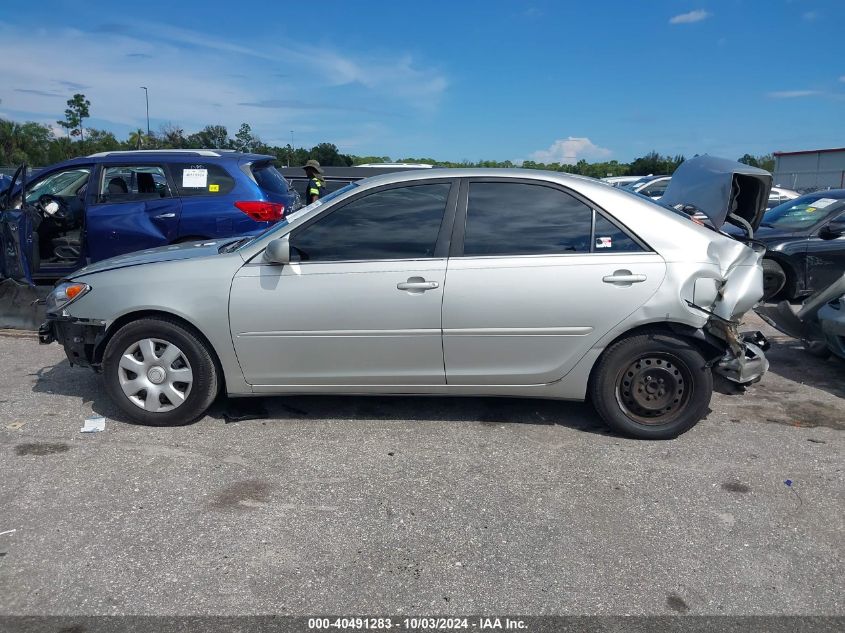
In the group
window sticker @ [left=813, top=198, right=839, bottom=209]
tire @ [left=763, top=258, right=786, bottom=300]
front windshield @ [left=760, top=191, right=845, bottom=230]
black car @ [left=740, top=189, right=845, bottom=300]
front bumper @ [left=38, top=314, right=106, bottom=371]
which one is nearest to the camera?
front bumper @ [left=38, top=314, right=106, bottom=371]

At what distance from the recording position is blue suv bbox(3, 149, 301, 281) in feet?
23.9

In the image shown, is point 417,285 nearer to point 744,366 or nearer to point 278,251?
point 278,251

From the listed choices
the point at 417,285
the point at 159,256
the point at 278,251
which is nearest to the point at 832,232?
the point at 417,285

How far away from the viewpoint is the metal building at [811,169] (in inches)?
1304

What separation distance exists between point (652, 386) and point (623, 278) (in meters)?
0.73

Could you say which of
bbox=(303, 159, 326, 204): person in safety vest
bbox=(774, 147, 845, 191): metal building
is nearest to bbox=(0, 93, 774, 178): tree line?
bbox=(774, 147, 845, 191): metal building

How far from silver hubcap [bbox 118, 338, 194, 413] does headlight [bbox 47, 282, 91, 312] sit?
1.79 ft

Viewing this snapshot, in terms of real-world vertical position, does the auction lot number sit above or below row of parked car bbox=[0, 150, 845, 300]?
below

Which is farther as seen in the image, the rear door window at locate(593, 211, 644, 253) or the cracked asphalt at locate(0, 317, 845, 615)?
the rear door window at locate(593, 211, 644, 253)

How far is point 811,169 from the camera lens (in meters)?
37.2

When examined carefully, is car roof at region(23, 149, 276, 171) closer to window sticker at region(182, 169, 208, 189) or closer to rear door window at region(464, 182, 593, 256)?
window sticker at region(182, 169, 208, 189)

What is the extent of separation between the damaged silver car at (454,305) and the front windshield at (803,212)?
533 centimetres

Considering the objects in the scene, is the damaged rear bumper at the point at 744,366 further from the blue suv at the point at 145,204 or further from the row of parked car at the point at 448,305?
the blue suv at the point at 145,204

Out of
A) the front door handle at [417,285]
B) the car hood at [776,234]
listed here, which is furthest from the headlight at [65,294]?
the car hood at [776,234]
